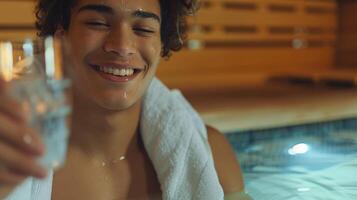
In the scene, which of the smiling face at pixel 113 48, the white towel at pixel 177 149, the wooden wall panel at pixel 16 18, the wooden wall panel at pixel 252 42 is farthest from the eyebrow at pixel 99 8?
the wooden wall panel at pixel 252 42

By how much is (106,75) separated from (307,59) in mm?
3408

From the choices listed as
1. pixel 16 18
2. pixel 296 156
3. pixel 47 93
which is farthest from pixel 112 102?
pixel 16 18

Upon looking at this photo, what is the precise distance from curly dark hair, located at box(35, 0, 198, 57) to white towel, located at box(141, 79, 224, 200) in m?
0.15

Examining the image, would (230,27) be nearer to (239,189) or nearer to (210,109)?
(210,109)

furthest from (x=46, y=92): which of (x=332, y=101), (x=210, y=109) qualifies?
(x=332, y=101)

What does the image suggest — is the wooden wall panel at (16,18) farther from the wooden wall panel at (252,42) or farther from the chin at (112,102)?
the chin at (112,102)

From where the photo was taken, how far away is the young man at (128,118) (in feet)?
4.04

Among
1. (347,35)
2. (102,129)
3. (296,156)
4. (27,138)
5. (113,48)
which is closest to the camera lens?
(27,138)

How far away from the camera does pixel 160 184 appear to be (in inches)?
57.2

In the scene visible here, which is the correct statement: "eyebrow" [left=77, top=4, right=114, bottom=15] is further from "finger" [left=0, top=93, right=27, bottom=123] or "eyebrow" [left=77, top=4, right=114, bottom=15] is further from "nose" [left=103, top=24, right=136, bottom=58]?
"finger" [left=0, top=93, right=27, bottom=123]

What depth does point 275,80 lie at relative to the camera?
395cm

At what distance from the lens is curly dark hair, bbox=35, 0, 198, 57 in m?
1.38

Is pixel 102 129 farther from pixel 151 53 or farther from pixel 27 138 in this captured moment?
pixel 27 138

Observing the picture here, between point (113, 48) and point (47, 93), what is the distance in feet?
1.92
